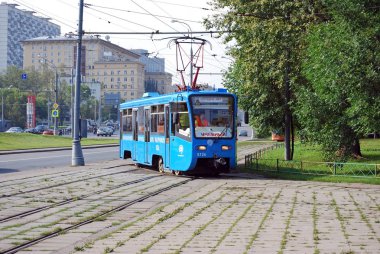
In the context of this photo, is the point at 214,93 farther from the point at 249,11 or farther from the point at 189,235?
the point at 189,235

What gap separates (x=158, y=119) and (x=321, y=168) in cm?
688

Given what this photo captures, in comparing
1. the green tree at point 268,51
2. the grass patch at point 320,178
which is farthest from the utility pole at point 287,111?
the grass patch at point 320,178

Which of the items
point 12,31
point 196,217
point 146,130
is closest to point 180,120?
point 146,130

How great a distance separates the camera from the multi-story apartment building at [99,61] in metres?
104

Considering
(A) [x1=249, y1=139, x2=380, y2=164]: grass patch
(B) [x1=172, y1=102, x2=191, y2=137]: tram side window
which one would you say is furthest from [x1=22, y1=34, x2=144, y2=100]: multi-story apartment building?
(B) [x1=172, y1=102, x2=191, y2=137]: tram side window

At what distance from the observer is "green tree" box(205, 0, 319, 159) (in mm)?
28328

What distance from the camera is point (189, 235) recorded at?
9867mm

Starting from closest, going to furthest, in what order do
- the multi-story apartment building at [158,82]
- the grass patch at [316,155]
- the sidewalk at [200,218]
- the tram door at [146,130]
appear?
the sidewalk at [200,218], the tram door at [146,130], the grass patch at [316,155], the multi-story apartment building at [158,82]

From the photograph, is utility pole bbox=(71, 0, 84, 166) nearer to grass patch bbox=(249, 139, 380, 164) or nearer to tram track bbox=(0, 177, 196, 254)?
tram track bbox=(0, 177, 196, 254)

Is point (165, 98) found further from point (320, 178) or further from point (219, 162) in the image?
point (320, 178)

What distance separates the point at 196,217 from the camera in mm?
11977

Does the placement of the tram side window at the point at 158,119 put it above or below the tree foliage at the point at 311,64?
below

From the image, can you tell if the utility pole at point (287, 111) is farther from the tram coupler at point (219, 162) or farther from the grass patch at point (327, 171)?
the tram coupler at point (219, 162)

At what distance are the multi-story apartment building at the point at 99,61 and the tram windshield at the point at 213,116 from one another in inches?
2239
